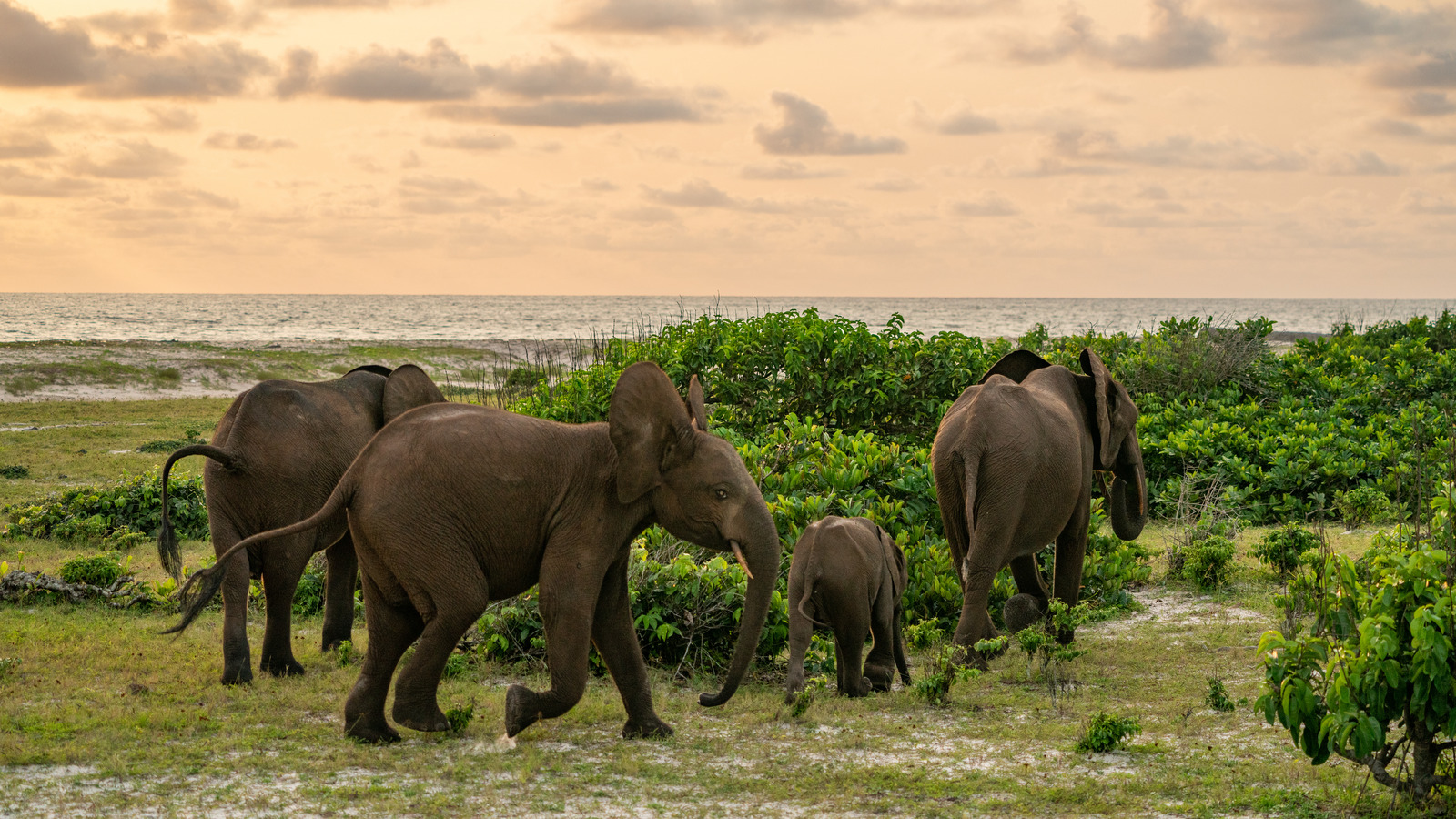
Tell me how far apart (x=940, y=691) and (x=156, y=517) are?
35.4ft

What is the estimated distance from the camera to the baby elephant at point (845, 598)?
741cm

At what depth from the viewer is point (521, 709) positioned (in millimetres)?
6086

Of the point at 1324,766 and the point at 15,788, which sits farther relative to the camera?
the point at 1324,766

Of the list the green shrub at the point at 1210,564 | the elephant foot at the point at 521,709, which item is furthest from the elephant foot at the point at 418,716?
the green shrub at the point at 1210,564

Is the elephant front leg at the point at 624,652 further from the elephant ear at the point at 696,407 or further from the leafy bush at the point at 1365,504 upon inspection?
the leafy bush at the point at 1365,504

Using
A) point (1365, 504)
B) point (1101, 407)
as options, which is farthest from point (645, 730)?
point (1365, 504)

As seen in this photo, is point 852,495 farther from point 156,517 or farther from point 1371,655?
point 156,517

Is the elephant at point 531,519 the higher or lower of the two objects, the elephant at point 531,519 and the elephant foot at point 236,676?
the higher

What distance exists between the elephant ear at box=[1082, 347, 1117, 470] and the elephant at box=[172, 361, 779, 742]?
151 inches

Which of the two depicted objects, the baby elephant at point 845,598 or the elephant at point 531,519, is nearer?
the elephant at point 531,519

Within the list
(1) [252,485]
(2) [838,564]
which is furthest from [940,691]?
(1) [252,485]

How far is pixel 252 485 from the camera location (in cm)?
798

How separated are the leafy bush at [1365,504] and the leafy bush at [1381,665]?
8.16 metres

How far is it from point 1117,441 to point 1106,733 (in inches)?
137
